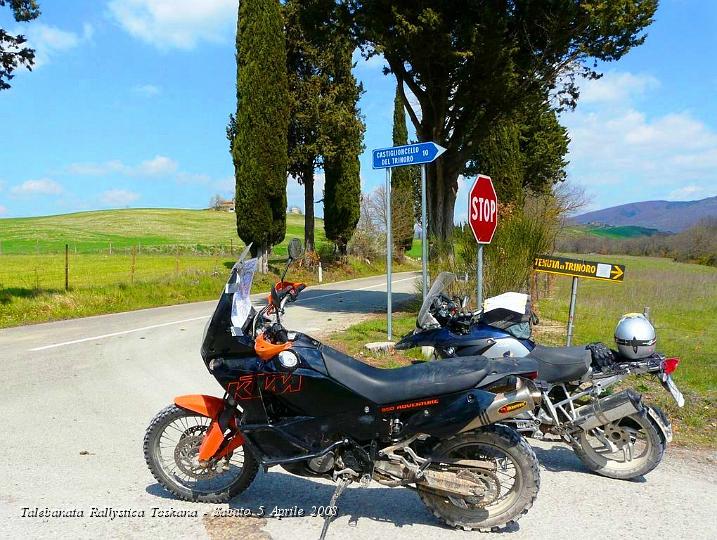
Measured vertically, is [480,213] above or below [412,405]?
above

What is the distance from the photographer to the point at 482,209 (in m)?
7.64

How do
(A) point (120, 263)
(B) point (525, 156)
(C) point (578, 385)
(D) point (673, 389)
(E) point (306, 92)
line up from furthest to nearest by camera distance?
(B) point (525, 156)
(A) point (120, 263)
(E) point (306, 92)
(C) point (578, 385)
(D) point (673, 389)

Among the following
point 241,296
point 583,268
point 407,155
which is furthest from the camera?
point 407,155

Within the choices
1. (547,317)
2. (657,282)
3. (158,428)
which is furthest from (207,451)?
(657,282)

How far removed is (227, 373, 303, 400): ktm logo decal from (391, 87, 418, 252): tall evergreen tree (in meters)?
30.3

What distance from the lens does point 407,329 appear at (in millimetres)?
10648

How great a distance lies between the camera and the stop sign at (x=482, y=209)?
7414 mm

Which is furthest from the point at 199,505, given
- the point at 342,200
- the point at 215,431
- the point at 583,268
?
the point at 342,200

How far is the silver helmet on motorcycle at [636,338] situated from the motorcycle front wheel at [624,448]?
0.47m

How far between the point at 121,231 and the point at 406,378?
61794mm

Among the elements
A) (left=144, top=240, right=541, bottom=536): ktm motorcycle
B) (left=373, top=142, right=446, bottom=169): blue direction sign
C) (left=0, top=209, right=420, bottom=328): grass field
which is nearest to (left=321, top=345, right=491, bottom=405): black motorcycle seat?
(left=144, top=240, right=541, bottom=536): ktm motorcycle

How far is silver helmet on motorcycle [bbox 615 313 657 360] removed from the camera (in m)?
4.48

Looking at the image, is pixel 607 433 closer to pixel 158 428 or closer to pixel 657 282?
pixel 158 428

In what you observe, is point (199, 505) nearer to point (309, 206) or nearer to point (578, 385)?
point (578, 385)
